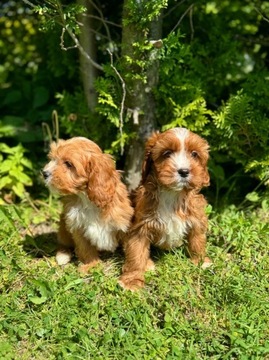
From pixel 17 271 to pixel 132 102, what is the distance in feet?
6.55

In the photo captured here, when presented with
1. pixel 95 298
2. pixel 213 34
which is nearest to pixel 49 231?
pixel 95 298

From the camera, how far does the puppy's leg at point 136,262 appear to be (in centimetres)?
455

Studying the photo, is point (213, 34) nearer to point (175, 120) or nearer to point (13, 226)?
point (175, 120)

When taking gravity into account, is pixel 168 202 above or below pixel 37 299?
above

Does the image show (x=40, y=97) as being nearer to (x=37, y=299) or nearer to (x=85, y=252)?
(x=85, y=252)

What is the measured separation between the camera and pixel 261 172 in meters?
5.37

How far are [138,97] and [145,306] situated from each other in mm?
2108

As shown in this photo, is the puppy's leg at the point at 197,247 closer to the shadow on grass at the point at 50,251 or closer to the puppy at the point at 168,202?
the puppy at the point at 168,202

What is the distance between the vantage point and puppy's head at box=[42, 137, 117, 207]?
4336 mm

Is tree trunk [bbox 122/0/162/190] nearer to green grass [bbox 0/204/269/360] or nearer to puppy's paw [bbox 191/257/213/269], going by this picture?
green grass [bbox 0/204/269/360]

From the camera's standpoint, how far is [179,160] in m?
4.12

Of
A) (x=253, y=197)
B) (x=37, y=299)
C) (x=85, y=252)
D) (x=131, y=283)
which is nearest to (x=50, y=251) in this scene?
(x=85, y=252)

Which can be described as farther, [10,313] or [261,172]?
[261,172]

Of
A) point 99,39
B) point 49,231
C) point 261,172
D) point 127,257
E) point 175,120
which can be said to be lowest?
point 49,231
